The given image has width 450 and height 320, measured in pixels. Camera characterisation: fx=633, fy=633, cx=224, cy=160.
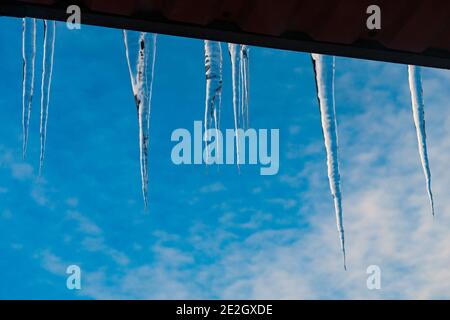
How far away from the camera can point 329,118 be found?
4.09 m

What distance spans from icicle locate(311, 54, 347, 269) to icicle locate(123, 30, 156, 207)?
3.31ft

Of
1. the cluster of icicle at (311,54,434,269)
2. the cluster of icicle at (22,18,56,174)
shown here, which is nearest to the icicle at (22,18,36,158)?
the cluster of icicle at (22,18,56,174)

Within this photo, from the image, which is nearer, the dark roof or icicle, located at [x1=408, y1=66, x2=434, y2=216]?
the dark roof

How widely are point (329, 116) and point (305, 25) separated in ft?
3.78

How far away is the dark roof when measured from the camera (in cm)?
284

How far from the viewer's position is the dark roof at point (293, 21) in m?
2.84
